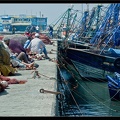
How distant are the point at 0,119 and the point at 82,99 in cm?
1206

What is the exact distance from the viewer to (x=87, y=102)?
1382 cm

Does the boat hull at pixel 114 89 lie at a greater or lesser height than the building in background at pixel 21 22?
lesser

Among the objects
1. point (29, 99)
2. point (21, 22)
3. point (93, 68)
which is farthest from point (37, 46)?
point (21, 22)

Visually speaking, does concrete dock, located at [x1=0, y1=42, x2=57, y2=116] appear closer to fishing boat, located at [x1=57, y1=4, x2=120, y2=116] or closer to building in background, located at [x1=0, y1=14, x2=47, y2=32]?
fishing boat, located at [x1=57, y1=4, x2=120, y2=116]

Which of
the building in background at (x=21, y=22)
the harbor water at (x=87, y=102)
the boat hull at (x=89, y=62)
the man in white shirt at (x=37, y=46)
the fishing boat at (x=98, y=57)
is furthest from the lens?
the building in background at (x=21, y=22)

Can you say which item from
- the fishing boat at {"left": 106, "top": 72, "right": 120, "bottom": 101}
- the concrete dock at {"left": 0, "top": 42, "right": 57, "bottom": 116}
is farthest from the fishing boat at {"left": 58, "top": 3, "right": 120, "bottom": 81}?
the concrete dock at {"left": 0, "top": 42, "right": 57, "bottom": 116}

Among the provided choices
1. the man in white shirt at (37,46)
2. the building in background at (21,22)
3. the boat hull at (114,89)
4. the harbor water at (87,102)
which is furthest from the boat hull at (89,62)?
the building in background at (21,22)

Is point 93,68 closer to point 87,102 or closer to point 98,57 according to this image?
point 98,57

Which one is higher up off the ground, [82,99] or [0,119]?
[0,119]

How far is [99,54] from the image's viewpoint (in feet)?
60.6

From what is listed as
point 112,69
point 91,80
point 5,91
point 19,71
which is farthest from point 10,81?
point 91,80

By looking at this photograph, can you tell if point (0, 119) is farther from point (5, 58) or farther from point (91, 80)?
point (91, 80)

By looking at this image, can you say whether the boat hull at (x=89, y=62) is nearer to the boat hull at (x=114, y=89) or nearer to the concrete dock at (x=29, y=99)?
the boat hull at (x=114, y=89)

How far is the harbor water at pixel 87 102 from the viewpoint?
11602 millimetres
